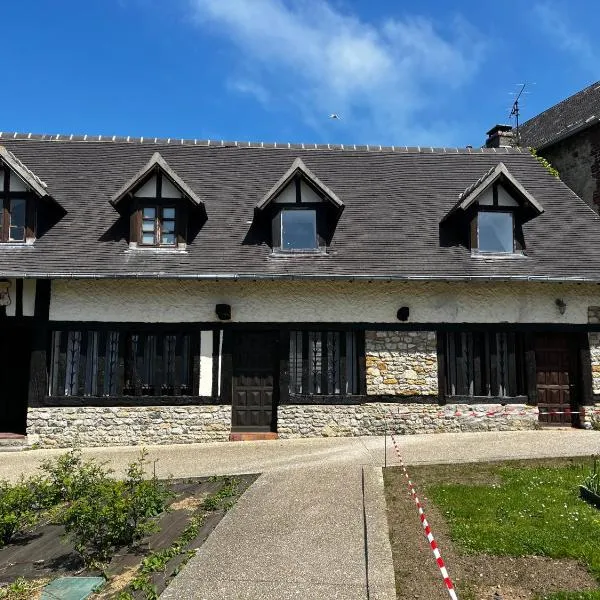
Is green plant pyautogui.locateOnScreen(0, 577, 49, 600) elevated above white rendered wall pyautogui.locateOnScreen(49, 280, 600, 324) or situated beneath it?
situated beneath

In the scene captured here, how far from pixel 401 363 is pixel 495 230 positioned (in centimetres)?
434

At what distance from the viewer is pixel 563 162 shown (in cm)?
A: 1864

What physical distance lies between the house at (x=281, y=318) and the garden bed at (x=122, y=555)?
15.3 ft

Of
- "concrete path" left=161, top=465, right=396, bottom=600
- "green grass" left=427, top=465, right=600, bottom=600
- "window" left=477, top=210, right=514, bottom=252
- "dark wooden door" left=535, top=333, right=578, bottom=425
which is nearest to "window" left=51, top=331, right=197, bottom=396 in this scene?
"concrete path" left=161, top=465, right=396, bottom=600

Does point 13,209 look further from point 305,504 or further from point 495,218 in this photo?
point 495,218

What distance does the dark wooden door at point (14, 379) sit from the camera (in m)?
11.6

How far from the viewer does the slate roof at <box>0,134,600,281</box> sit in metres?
11.3

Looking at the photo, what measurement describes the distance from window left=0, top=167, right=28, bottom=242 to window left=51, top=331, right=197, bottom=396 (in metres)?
2.76

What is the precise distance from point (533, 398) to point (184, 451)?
8.31m

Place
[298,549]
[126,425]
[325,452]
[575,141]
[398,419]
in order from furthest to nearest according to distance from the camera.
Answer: [575,141], [398,419], [126,425], [325,452], [298,549]

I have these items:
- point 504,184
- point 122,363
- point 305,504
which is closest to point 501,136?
point 504,184

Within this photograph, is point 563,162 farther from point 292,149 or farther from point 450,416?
point 450,416

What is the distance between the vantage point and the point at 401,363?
37.7 feet

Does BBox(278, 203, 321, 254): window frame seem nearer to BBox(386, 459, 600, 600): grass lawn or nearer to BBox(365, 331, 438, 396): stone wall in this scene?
BBox(365, 331, 438, 396): stone wall
